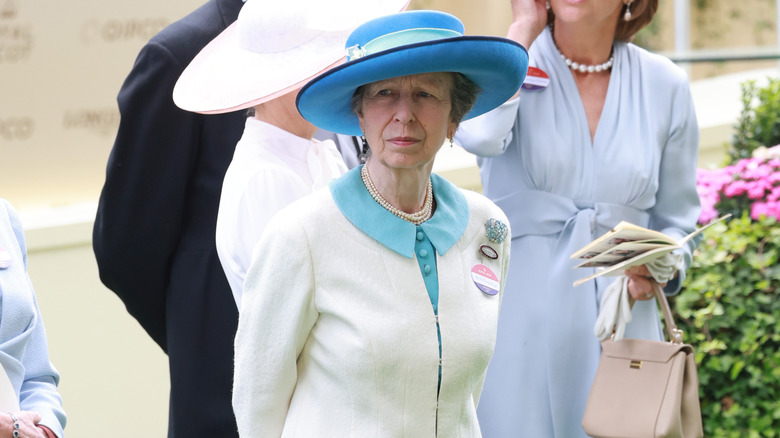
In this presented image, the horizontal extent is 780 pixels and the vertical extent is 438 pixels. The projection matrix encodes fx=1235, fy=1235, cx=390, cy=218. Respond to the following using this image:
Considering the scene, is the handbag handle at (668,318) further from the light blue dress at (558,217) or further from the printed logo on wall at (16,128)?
the printed logo on wall at (16,128)

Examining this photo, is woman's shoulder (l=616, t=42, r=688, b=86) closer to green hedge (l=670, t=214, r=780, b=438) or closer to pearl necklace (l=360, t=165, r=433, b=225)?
green hedge (l=670, t=214, r=780, b=438)

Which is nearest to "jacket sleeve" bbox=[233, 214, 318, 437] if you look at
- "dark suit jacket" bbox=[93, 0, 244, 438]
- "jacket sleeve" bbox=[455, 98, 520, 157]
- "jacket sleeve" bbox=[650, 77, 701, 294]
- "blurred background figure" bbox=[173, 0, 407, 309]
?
"blurred background figure" bbox=[173, 0, 407, 309]

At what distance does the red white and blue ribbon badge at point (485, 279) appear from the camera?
272 centimetres

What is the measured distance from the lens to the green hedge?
202 inches

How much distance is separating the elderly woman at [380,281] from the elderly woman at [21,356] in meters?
0.60

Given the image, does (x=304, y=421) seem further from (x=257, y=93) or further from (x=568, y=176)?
(x=568, y=176)

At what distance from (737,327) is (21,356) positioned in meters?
3.23

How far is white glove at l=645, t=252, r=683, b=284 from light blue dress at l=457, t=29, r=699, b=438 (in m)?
0.17

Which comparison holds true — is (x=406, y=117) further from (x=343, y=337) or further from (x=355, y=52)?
(x=343, y=337)

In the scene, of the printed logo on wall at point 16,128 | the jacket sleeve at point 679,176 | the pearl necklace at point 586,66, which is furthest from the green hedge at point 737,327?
the printed logo on wall at point 16,128

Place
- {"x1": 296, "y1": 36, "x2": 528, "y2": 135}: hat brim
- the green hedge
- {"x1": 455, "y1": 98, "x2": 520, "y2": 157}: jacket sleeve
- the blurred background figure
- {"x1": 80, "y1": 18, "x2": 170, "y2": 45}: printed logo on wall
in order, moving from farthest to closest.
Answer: {"x1": 80, "y1": 18, "x2": 170, "y2": 45}: printed logo on wall → the green hedge → {"x1": 455, "y1": 98, "x2": 520, "y2": 157}: jacket sleeve → the blurred background figure → {"x1": 296, "y1": 36, "x2": 528, "y2": 135}: hat brim

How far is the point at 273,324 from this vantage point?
256cm

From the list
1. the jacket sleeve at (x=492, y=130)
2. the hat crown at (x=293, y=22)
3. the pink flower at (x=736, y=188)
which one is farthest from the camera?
the pink flower at (x=736, y=188)

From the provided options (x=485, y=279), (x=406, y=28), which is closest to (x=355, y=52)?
(x=406, y=28)
